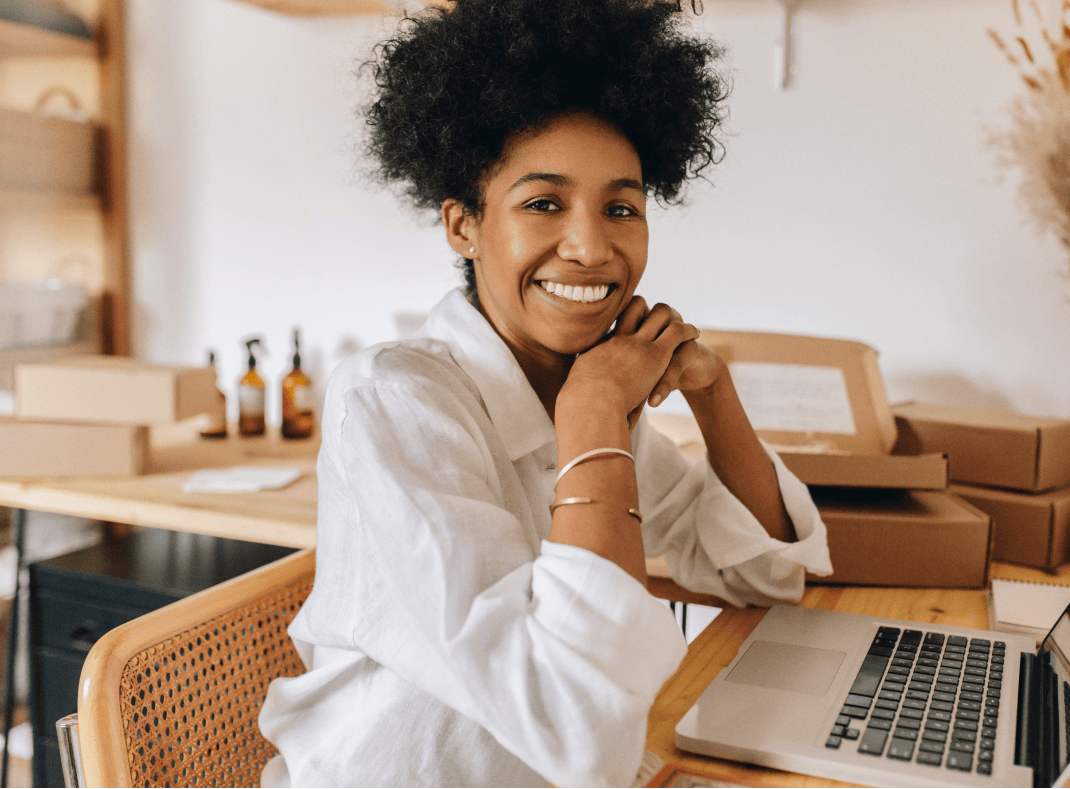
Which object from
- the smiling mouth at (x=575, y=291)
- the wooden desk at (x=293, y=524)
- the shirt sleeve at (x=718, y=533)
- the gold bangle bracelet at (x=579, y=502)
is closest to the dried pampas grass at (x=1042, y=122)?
the wooden desk at (x=293, y=524)

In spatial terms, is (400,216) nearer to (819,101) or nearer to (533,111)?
(819,101)

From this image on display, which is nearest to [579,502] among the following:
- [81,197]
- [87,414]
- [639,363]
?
[639,363]

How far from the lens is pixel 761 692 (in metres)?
0.84

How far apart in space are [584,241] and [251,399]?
1564mm

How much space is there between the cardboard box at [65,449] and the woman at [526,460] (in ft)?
3.28

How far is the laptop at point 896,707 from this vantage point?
0.71 metres

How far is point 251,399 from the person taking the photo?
229cm

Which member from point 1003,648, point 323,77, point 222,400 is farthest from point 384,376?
point 323,77

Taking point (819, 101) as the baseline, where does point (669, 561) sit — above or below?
below

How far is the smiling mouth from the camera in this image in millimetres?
979

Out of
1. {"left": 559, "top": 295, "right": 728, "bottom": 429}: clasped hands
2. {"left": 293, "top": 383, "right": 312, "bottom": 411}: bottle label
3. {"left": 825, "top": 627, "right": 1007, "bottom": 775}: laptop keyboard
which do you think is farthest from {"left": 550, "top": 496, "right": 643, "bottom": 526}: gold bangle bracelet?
{"left": 293, "top": 383, "right": 312, "bottom": 411}: bottle label

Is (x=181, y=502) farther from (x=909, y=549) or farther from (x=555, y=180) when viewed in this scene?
(x=909, y=549)

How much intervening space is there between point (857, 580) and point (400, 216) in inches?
63.0

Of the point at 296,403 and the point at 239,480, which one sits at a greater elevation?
the point at 296,403
